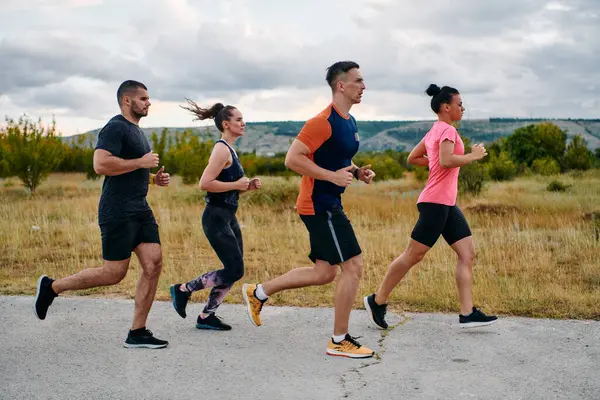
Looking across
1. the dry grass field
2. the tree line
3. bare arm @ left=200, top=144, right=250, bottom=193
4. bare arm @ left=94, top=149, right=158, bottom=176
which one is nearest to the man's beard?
bare arm @ left=94, top=149, right=158, bottom=176

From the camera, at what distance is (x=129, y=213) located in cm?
475

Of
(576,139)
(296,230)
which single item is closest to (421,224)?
(296,230)

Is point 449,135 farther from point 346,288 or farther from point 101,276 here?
point 101,276

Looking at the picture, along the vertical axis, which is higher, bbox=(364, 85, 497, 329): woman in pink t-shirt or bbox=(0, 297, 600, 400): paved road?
bbox=(364, 85, 497, 329): woman in pink t-shirt

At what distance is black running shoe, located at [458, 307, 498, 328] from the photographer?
16.9 feet

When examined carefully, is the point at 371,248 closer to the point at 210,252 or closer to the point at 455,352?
the point at 210,252

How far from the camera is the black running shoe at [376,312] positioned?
208 inches

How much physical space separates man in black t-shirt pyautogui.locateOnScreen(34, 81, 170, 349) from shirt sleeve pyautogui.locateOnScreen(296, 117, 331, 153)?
1.04 m

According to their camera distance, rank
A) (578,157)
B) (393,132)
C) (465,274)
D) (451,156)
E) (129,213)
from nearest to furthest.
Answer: (129,213) < (451,156) < (465,274) < (578,157) < (393,132)

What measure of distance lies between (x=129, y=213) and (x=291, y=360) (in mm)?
1515

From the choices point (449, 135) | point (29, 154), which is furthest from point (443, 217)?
point (29, 154)

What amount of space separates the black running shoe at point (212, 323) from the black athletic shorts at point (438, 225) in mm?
1633

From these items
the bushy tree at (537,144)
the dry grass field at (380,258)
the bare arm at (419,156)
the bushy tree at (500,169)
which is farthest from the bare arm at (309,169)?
the bushy tree at (537,144)

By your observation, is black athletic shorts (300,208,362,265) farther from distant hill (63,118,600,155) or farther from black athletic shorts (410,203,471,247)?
distant hill (63,118,600,155)
